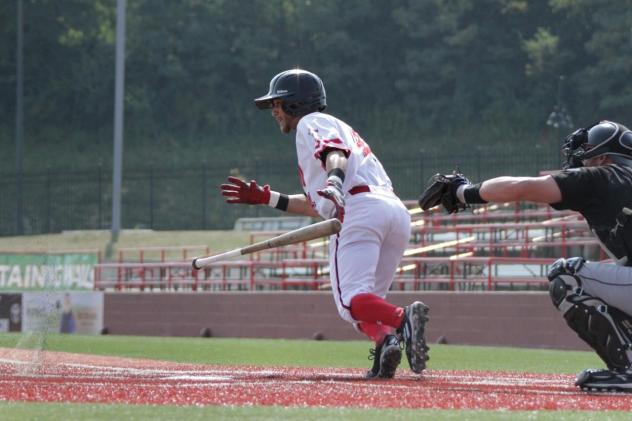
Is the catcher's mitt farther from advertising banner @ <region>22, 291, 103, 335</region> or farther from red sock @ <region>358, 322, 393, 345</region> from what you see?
advertising banner @ <region>22, 291, 103, 335</region>

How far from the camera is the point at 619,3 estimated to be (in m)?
51.6

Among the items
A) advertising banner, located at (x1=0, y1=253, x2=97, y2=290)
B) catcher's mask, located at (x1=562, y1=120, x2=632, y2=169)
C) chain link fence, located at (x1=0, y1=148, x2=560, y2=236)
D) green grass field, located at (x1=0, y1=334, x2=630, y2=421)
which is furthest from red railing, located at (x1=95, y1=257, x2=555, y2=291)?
chain link fence, located at (x1=0, y1=148, x2=560, y2=236)

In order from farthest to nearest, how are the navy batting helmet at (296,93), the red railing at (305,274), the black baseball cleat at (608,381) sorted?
the red railing at (305,274) < the navy batting helmet at (296,93) < the black baseball cleat at (608,381)

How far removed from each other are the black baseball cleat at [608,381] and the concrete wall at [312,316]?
995 cm

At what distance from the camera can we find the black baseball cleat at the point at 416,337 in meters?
7.91

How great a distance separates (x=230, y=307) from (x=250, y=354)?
795cm

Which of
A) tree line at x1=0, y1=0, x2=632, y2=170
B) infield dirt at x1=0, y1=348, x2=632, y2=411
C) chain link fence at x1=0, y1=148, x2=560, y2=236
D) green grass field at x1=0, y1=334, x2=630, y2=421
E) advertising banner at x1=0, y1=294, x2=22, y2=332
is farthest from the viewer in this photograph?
tree line at x1=0, y1=0, x2=632, y2=170

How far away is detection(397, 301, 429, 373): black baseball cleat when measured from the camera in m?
7.91

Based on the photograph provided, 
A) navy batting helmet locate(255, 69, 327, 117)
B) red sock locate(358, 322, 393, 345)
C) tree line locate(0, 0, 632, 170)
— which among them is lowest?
red sock locate(358, 322, 393, 345)

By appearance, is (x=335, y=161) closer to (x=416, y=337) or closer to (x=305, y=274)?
(x=416, y=337)

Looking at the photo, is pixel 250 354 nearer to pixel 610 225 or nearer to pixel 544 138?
pixel 610 225

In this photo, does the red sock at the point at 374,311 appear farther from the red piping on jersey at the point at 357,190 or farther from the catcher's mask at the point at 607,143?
the catcher's mask at the point at 607,143

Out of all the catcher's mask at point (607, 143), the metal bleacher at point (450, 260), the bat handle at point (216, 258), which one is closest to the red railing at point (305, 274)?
the metal bleacher at point (450, 260)

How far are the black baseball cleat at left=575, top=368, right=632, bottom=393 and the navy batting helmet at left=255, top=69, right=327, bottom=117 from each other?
8.36 feet
